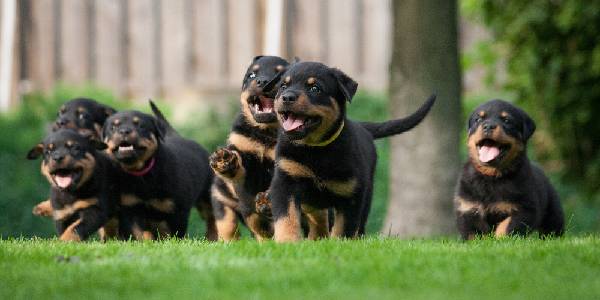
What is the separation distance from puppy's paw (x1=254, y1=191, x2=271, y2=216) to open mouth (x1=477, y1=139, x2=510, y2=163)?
55.6 inches

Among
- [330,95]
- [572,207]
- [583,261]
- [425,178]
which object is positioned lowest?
[572,207]

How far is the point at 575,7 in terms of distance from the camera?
9.75 m

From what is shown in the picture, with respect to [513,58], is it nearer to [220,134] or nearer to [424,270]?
[220,134]

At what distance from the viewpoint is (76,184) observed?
24.9ft

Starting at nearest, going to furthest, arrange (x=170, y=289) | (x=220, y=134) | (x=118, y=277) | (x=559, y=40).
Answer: (x=170, y=289) → (x=118, y=277) → (x=559, y=40) → (x=220, y=134)

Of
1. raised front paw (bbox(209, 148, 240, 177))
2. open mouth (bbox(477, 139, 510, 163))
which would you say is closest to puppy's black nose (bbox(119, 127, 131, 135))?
raised front paw (bbox(209, 148, 240, 177))

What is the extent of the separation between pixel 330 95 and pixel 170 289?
2151 mm

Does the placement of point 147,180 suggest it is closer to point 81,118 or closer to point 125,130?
point 125,130

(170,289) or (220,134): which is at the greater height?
(170,289)

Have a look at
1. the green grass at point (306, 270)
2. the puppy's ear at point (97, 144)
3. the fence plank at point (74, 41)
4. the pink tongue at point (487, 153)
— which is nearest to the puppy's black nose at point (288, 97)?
the green grass at point (306, 270)

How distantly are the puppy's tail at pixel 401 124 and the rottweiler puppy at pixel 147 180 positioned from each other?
1453mm

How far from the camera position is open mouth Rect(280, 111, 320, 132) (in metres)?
6.12

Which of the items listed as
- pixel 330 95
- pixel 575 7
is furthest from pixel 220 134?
pixel 330 95

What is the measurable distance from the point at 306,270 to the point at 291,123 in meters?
1.49
